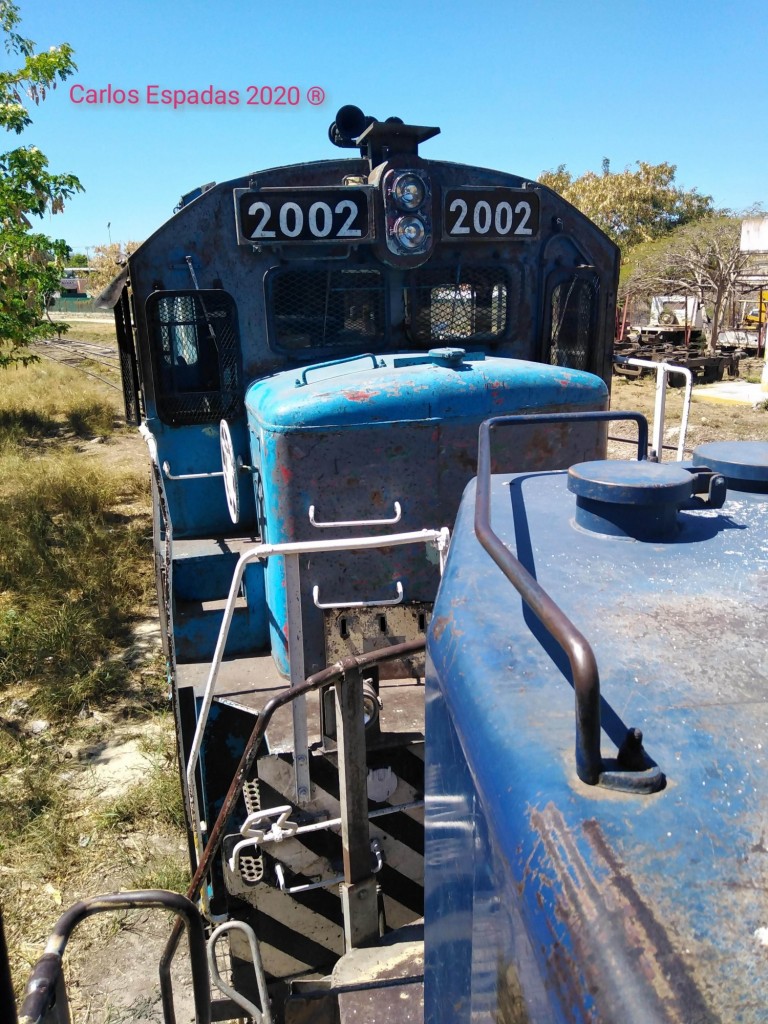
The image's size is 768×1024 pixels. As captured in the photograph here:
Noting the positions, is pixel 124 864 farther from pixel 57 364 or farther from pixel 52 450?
pixel 57 364

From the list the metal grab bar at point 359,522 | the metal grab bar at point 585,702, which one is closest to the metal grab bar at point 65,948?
the metal grab bar at point 585,702

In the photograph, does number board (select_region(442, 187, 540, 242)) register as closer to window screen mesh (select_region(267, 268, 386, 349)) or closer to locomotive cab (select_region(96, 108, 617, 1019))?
locomotive cab (select_region(96, 108, 617, 1019))

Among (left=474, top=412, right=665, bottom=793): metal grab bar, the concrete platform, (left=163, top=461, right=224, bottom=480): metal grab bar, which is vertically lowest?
the concrete platform

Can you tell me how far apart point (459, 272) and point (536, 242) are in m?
0.50

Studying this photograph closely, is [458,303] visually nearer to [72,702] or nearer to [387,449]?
[387,449]

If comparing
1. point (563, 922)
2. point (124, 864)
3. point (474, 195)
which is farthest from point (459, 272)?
point (563, 922)

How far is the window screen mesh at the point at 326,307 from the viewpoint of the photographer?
4184 mm

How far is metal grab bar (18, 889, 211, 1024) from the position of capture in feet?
4.11

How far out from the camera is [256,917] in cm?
318

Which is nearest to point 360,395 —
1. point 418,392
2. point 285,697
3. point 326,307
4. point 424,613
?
point 418,392

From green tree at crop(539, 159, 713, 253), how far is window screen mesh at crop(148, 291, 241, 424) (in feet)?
134

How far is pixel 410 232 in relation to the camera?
4.10 meters

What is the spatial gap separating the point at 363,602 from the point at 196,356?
176 centimetres

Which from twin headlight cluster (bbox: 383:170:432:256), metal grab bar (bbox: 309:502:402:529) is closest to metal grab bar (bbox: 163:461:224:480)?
metal grab bar (bbox: 309:502:402:529)
